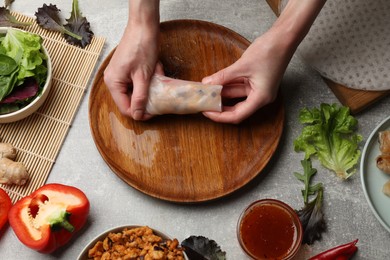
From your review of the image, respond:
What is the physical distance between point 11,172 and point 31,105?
10.2 inches

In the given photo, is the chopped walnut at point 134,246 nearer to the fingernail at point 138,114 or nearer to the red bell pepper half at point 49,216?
the red bell pepper half at point 49,216

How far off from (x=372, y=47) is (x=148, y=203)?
108 cm

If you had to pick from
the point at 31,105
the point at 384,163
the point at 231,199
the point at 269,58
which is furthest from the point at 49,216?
the point at 384,163

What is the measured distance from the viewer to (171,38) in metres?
2.33

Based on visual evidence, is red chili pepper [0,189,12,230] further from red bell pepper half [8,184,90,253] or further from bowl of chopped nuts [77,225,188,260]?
bowl of chopped nuts [77,225,188,260]

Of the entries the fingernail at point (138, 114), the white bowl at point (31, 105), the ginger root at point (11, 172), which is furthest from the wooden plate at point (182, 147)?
the ginger root at point (11, 172)

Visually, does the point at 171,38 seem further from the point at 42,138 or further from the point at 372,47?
the point at 372,47

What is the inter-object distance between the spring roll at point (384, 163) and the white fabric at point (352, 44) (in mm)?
276

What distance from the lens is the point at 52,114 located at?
2.32 m

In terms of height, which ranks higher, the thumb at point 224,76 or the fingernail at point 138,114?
the thumb at point 224,76

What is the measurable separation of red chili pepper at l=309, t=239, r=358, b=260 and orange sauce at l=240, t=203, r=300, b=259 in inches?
4.9

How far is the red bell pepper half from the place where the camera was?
2.07 meters

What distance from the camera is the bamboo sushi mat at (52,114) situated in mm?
2264

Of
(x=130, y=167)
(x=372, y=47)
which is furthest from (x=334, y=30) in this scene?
(x=130, y=167)
